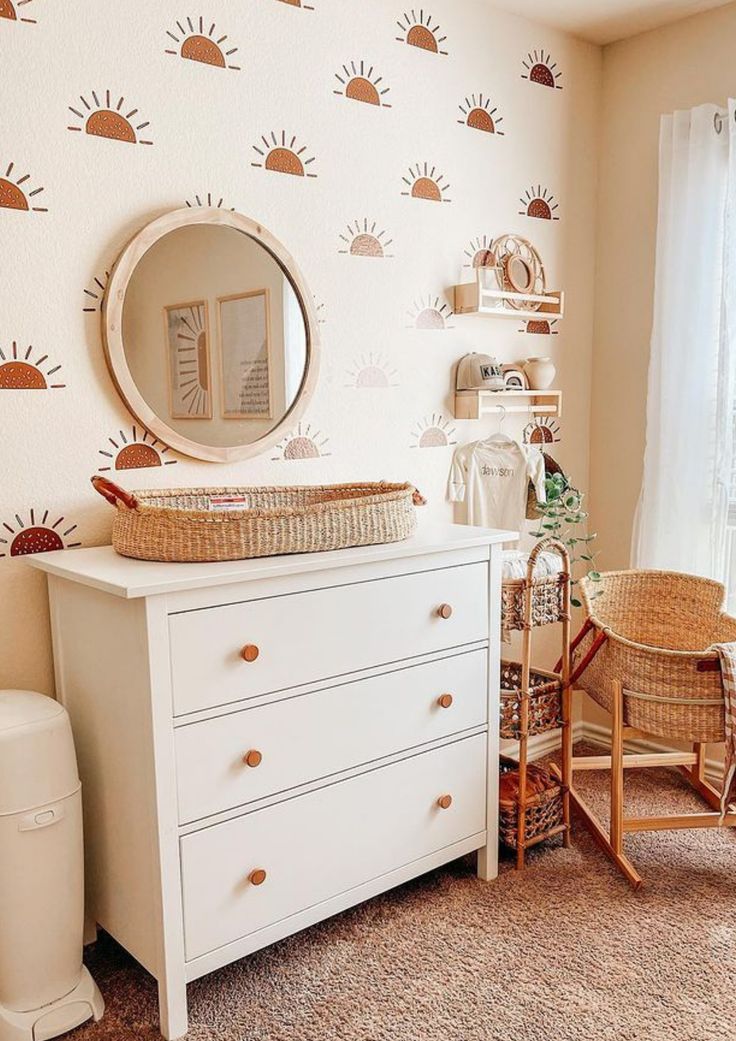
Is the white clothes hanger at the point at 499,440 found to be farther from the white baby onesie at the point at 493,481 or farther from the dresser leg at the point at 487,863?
the dresser leg at the point at 487,863

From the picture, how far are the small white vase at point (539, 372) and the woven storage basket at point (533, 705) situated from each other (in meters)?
0.99

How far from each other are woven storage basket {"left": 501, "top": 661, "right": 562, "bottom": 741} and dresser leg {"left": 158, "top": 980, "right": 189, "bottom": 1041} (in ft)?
3.57

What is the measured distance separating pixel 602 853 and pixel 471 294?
1726 mm

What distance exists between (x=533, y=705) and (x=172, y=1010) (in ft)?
3.99

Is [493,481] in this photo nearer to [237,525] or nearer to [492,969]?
[237,525]

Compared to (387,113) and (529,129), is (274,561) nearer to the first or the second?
(387,113)

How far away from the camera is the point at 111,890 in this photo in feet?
6.58

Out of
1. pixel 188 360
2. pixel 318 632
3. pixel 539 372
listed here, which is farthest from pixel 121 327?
pixel 539 372

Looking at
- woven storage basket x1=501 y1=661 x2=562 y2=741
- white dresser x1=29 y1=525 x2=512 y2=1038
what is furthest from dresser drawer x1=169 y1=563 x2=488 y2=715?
woven storage basket x1=501 y1=661 x2=562 y2=741

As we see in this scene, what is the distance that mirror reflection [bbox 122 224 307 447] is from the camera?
2.18 meters

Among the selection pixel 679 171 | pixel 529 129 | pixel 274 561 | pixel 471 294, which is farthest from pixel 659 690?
pixel 529 129

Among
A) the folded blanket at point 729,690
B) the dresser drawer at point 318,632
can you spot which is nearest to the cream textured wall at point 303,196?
the dresser drawer at point 318,632

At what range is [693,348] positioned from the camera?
2.91 meters

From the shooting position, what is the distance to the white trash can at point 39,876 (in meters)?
1.77
